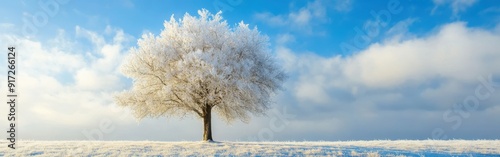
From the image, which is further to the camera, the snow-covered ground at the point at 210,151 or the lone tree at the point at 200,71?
the lone tree at the point at 200,71

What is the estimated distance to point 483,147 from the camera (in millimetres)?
33062

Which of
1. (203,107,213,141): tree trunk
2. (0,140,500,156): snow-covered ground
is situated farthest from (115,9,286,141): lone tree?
(0,140,500,156): snow-covered ground

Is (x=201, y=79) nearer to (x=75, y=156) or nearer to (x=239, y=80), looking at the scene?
(x=239, y=80)

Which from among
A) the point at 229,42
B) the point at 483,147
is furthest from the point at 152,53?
the point at 483,147

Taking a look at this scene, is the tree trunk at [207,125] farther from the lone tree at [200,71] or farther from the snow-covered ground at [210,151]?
the snow-covered ground at [210,151]

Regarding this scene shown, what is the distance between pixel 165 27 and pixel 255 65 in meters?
8.58

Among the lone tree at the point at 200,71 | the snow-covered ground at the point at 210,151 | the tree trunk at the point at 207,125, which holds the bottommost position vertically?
the snow-covered ground at the point at 210,151

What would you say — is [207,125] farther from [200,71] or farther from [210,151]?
[210,151]

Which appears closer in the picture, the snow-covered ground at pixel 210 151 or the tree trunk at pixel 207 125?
the snow-covered ground at pixel 210 151

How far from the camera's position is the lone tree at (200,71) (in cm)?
3250

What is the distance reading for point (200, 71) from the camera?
3189 cm

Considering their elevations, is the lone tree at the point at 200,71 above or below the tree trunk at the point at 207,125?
above

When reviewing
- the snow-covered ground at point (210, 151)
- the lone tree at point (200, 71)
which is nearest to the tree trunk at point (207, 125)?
the lone tree at point (200, 71)

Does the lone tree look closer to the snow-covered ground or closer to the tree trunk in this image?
the tree trunk
